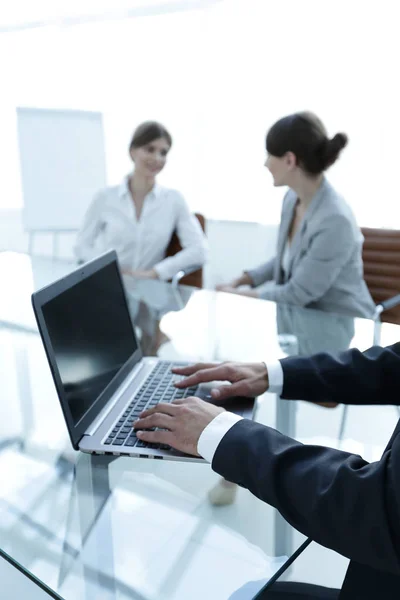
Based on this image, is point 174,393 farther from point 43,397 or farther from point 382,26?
point 382,26

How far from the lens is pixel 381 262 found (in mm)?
2129

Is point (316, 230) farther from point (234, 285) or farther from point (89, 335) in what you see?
point (89, 335)

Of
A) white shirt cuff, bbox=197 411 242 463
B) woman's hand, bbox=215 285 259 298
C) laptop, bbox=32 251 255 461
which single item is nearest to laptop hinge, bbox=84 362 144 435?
laptop, bbox=32 251 255 461

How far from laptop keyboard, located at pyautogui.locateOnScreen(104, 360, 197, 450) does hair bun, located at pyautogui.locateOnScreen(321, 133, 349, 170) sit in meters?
1.11

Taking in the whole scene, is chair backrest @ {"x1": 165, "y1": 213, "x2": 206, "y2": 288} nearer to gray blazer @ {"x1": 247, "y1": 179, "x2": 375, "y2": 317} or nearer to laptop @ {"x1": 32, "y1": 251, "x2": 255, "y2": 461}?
gray blazer @ {"x1": 247, "y1": 179, "x2": 375, "y2": 317}

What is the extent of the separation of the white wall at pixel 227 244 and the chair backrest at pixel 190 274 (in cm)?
135

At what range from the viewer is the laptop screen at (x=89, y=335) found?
0.84 meters

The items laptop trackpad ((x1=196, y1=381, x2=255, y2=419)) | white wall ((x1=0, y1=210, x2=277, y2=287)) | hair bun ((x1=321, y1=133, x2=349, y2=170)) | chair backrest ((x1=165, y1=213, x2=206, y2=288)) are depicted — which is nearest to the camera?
laptop trackpad ((x1=196, y1=381, x2=255, y2=419))

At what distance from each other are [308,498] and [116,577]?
24cm

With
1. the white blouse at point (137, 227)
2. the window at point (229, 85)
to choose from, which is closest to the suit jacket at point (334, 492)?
the white blouse at point (137, 227)

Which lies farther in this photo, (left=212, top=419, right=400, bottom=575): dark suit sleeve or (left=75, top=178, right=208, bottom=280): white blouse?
(left=75, top=178, right=208, bottom=280): white blouse

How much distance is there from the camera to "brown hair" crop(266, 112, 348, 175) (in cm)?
189

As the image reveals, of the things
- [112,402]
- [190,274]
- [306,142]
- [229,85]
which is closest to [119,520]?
[112,402]

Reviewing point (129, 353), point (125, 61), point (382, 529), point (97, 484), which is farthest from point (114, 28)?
point (382, 529)
